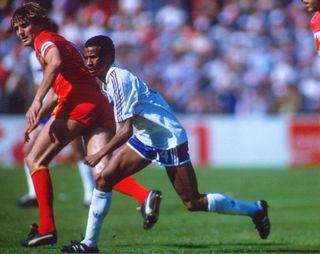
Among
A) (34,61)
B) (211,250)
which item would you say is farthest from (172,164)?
(34,61)

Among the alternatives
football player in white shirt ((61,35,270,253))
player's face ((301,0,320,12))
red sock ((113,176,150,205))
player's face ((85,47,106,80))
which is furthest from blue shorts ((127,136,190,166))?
player's face ((301,0,320,12))

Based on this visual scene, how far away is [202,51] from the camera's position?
23297mm

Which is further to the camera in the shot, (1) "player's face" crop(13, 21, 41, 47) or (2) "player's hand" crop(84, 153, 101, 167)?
(1) "player's face" crop(13, 21, 41, 47)

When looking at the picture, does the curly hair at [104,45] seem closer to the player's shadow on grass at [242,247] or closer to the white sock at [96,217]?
the white sock at [96,217]

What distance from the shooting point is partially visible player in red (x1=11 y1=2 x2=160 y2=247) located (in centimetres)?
898

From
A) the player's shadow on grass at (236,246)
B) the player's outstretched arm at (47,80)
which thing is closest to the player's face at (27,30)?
the player's outstretched arm at (47,80)

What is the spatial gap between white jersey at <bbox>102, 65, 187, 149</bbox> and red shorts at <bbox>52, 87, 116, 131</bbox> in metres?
0.85

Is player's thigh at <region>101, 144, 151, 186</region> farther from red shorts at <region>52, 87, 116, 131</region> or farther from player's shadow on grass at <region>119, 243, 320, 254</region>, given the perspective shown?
player's shadow on grass at <region>119, 243, 320, 254</region>

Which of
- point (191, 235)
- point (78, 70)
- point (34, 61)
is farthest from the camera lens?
point (34, 61)

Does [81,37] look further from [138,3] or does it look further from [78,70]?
[78,70]

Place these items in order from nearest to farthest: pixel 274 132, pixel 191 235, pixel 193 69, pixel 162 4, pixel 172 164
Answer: pixel 172 164
pixel 191 235
pixel 274 132
pixel 193 69
pixel 162 4

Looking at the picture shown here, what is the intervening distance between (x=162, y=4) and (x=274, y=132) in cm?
543

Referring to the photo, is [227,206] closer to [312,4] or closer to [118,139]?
[118,139]

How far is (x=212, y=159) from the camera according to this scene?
21.9 meters
